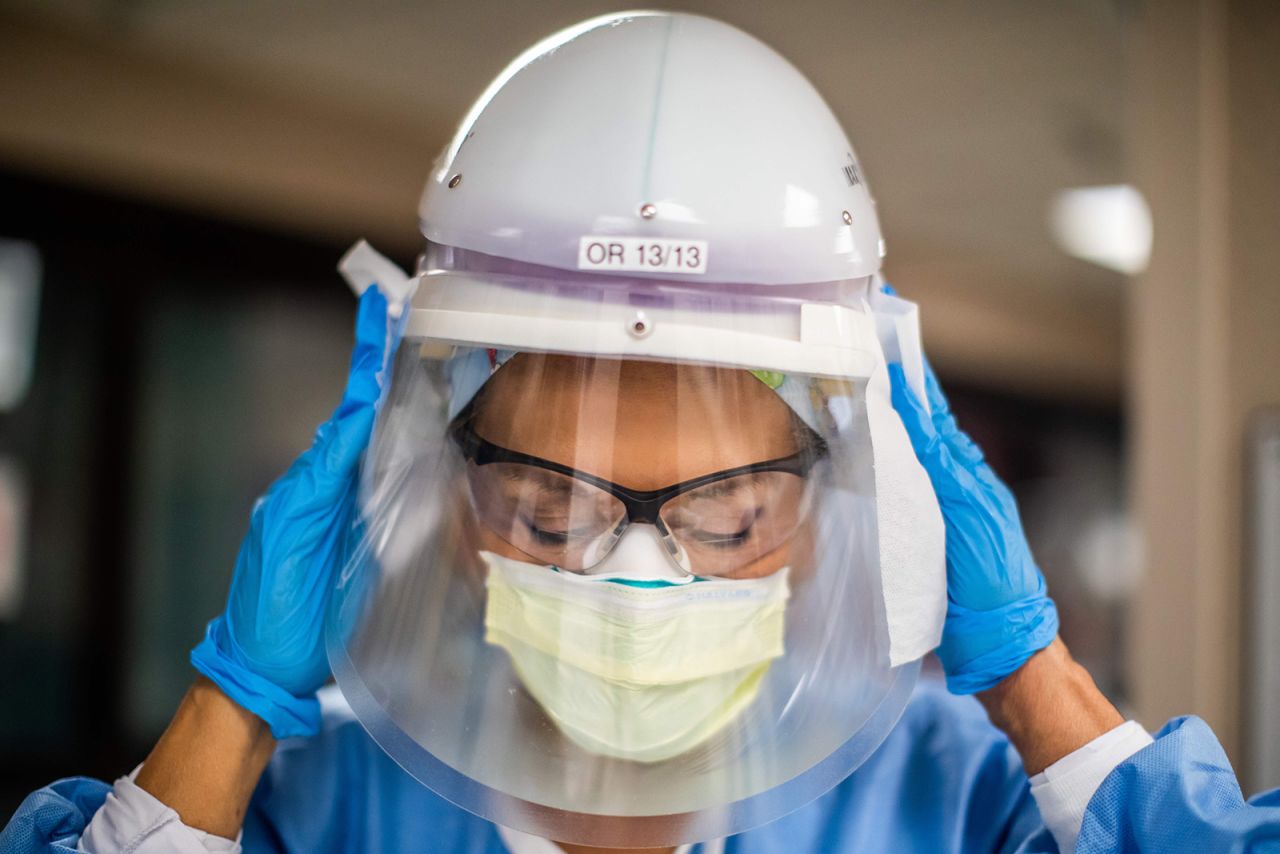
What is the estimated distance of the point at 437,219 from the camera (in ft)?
3.46

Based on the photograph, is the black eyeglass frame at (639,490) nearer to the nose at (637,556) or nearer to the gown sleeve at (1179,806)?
the nose at (637,556)

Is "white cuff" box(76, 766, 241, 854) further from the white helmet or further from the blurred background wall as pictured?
the blurred background wall

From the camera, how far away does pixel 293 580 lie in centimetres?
107

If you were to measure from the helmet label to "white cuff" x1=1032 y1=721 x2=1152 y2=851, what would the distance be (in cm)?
55

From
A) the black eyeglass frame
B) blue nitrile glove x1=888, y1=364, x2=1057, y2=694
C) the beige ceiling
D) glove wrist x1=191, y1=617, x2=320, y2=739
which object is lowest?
glove wrist x1=191, y1=617, x2=320, y2=739

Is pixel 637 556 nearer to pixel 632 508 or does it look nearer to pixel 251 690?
pixel 632 508

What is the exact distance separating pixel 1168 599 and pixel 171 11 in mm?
2895

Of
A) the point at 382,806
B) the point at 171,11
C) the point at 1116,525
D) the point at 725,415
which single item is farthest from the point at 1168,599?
the point at 1116,525

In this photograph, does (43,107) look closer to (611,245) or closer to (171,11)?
(171,11)

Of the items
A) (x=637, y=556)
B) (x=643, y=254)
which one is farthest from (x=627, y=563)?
(x=643, y=254)

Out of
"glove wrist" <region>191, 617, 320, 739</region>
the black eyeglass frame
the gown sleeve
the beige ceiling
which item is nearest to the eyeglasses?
the black eyeglass frame

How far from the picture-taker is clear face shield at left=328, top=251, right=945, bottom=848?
3.28ft

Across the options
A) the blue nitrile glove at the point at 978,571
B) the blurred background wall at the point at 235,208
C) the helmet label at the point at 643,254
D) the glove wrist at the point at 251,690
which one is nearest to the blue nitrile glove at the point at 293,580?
the glove wrist at the point at 251,690

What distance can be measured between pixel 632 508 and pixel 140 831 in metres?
0.51
